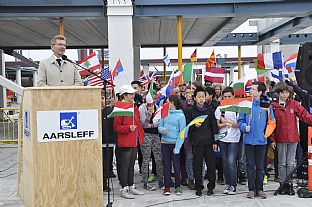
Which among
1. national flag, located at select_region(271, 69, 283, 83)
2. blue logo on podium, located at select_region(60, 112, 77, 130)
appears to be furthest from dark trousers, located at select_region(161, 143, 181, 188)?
national flag, located at select_region(271, 69, 283, 83)

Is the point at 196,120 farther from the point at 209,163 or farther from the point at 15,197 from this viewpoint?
the point at 15,197

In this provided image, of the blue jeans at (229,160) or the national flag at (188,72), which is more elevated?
the national flag at (188,72)

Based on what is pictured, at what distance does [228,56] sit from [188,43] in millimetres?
9943

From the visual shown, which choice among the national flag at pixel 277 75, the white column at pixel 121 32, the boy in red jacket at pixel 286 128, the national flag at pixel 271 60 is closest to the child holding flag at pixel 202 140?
the boy in red jacket at pixel 286 128

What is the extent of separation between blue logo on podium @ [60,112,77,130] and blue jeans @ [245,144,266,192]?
3119mm

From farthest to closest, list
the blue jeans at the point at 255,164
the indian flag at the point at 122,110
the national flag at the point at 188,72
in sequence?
the national flag at the point at 188,72 → the blue jeans at the point at 255,164 → the indian flag at the point at 122,110

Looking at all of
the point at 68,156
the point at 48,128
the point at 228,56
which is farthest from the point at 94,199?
the point at 228,56

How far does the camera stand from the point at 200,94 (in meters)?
6.58

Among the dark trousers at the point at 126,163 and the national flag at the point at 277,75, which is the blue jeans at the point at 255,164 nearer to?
the dark trousers at the point at 126,163

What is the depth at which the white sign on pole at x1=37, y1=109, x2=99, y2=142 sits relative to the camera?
4.29 metres

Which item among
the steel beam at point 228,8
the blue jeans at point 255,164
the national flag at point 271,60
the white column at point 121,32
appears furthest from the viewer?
the steel beam at point 228,8

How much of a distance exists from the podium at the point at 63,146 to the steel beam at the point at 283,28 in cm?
1019

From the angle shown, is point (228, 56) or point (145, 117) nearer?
point (145, 117)

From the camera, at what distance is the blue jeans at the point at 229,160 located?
6.56 metres
